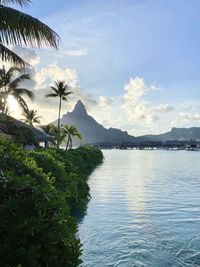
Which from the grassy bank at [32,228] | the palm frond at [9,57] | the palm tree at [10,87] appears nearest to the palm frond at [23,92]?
the palm tree at [10,87]

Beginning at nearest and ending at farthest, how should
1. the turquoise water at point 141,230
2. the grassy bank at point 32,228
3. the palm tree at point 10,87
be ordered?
1. the grassy bank at point 32,228
2. the turquoise water at point 141,230
3. the palm tree at point 10,87

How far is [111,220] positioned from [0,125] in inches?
592

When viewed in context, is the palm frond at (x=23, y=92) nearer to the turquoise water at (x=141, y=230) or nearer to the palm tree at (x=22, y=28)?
the turquoise water at (x=141, y=230)

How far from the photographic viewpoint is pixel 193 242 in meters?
12.8

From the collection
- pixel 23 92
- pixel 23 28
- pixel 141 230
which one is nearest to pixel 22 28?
pixel 23 28

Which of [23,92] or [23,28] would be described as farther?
[23,92]

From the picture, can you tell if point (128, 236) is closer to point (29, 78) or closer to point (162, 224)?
point (162, 224)

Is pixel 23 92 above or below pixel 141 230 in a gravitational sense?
above

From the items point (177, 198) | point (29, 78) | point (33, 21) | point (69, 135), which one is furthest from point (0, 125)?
point (69, 135)

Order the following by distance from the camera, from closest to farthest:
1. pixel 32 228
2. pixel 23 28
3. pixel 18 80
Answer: pixel 32 228 → pixel 23 28 → pixel 18 80

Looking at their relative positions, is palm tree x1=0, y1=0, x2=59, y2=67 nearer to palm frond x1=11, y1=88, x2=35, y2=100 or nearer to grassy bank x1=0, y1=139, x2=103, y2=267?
grassy bank x1=0, y1=139, x2=103, y2=267

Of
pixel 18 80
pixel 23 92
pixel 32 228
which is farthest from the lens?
pixel 18 80

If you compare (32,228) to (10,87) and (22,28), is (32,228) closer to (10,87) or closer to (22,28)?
(22,28)

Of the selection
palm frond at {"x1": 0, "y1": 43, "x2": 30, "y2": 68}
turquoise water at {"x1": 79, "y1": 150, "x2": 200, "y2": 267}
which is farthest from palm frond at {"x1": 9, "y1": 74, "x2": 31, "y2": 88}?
palm frond at {"x1": 0, "y1": 43, "x2": 30, "y2": 68}
